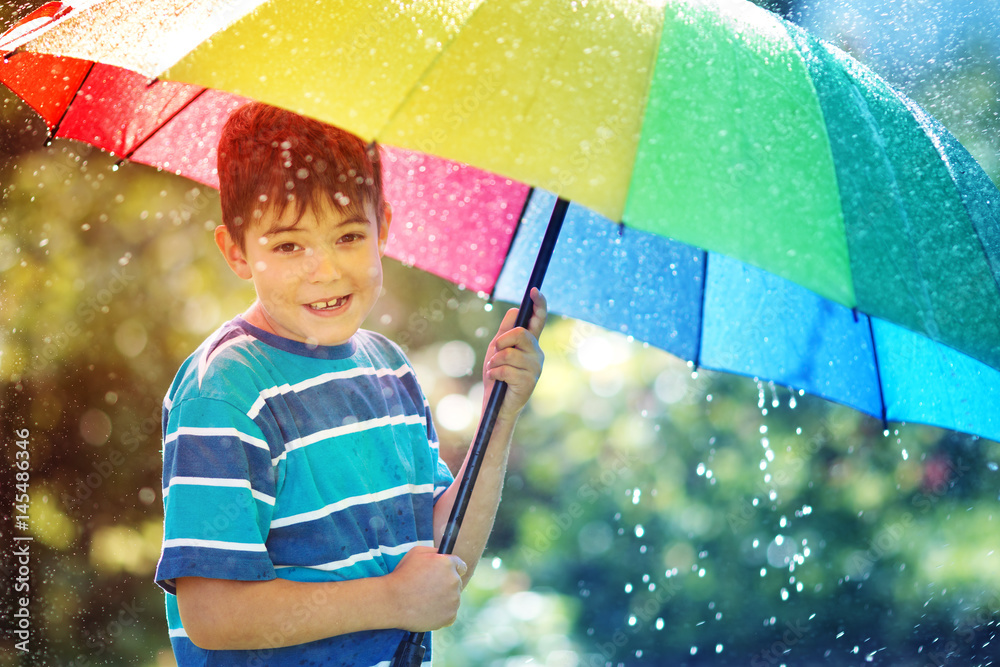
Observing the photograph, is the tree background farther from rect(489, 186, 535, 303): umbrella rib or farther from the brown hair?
the brown hair

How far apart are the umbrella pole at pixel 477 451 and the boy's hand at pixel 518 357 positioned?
0.01 metres

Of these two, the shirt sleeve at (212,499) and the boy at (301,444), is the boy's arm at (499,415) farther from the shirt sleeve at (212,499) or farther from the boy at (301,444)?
the shirt sleeve at (212,499)

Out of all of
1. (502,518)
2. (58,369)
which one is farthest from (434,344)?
(58,369)

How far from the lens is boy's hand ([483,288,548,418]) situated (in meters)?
1.40

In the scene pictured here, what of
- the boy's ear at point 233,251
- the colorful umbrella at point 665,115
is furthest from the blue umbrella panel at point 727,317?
the boy's ear at point 233,251

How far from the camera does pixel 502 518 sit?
423 centimetres

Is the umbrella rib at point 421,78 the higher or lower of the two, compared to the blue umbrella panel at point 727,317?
higher

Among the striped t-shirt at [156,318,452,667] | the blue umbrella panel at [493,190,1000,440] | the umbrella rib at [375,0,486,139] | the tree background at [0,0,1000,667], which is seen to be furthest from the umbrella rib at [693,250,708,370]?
the tree background at [0,0,1000,667]

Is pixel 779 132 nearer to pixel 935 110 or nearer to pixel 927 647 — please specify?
pixel 935 110

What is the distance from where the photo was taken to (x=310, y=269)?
1301mm

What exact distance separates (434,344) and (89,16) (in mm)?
2694

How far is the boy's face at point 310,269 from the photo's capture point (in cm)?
130

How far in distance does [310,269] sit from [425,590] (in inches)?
18.4

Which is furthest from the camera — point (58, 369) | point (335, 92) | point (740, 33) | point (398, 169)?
point (58, 369)
